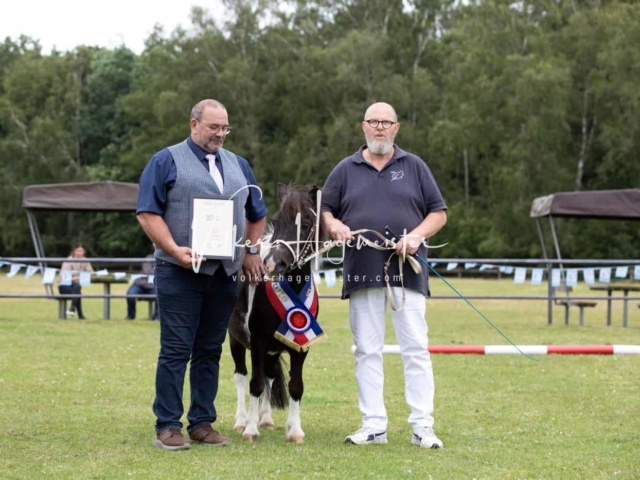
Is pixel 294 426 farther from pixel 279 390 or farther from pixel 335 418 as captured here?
pixel 335 418

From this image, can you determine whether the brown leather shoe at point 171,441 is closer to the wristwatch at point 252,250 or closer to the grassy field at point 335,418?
the grassy field at point 335,418

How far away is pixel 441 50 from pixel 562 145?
10.7 m

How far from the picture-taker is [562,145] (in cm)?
4494

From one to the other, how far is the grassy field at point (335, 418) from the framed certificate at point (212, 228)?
1247mm

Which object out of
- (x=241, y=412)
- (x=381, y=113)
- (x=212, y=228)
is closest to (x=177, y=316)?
(x=212, y=228)

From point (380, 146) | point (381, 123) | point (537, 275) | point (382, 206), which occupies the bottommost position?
point (537, 275)

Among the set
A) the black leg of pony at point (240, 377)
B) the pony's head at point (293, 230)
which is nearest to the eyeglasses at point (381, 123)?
the pony's head at point (293, 230)

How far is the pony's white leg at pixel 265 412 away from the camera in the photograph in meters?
7.16

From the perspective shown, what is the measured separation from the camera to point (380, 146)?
624cm

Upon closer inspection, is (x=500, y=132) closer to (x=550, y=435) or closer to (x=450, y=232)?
(x=450, y=232)

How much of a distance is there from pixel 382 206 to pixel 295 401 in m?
1.46

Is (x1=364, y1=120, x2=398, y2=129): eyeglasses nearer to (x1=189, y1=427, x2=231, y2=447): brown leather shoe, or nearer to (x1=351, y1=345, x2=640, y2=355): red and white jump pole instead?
(x1=351, y1=345, x2=640, y2=355): red and white jump pole

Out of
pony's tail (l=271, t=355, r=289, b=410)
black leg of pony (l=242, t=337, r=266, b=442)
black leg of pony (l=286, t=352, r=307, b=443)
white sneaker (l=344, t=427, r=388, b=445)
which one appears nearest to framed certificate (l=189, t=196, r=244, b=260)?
black leg of pony (l=242, t=337, r=266, b=442)

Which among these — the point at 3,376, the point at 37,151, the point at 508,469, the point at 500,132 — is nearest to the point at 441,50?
the point at 500,132
